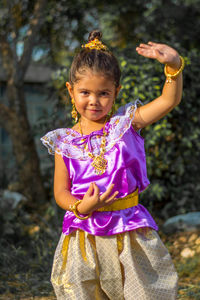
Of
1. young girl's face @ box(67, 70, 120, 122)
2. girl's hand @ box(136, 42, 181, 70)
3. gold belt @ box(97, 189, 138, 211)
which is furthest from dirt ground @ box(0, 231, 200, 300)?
girl's hand @ box(136, 42, 181, 70)

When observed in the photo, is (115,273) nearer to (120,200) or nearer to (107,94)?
(120,200)

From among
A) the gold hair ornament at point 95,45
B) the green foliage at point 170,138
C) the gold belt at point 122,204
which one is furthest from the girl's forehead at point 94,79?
the green foliage at point 170,138

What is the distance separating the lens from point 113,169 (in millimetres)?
1949

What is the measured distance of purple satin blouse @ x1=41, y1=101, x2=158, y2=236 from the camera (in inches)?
76.8

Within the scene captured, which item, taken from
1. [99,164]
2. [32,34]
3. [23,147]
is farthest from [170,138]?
[99,164]

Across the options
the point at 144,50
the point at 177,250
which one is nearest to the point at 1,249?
the point at 177,250

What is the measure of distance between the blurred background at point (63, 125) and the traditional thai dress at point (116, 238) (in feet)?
3.40

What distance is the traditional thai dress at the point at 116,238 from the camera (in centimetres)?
194

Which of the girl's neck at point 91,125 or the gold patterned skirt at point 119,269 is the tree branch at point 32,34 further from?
the gold patterned skirt at point 119,269

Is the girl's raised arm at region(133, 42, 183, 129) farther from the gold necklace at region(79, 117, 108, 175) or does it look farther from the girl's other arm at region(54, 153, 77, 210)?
the girl's other arm at region(54, 153, 77, 210)

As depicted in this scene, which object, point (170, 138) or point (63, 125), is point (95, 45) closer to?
point (63, 125)

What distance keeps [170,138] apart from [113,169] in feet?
8.27

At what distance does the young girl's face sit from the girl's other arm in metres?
0.28

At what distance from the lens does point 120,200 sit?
78.4 inches
